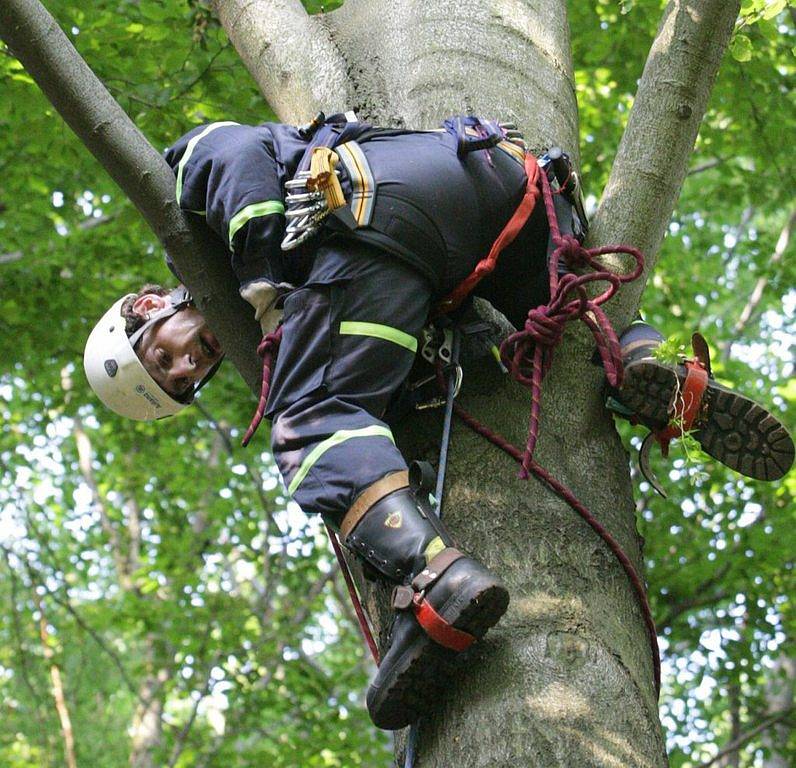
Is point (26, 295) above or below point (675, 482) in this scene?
above

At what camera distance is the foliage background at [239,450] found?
572 cm

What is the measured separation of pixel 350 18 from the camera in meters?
3.82

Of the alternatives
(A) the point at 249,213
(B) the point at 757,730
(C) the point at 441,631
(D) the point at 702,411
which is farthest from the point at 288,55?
(B) the point at 757,730

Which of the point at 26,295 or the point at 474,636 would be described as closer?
the point at 474,636

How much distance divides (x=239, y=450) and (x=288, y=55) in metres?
6.18

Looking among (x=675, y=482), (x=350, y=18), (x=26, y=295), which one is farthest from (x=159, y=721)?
(x=350, y=18)

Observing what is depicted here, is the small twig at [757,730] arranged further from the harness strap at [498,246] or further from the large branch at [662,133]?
the harness strap at [498,246]

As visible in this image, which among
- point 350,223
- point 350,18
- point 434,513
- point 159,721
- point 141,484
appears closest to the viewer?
point 434,513

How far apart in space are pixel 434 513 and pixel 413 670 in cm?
34

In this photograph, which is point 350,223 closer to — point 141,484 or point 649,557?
point 649,557

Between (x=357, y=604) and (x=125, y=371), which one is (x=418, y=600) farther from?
(x=125, y=371)

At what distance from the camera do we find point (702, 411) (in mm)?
2742

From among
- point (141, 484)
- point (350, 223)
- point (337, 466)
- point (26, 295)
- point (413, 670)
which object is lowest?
point (141, 484)

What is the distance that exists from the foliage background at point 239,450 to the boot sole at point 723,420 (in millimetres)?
2863
